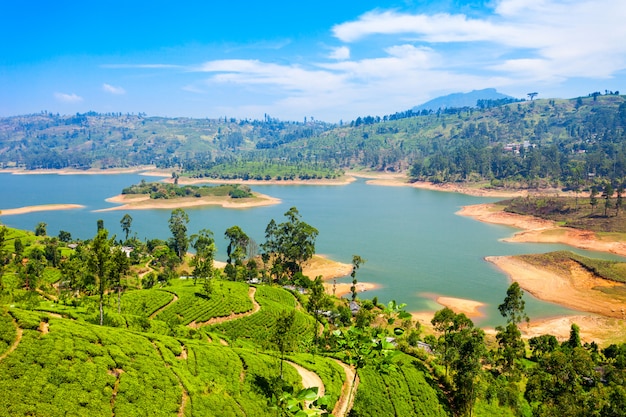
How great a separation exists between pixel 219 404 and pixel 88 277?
119 feet

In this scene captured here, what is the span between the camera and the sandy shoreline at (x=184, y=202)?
165250 millimetres

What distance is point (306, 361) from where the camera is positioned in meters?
35.4

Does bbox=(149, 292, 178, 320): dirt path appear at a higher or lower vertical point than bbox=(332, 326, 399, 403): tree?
lower

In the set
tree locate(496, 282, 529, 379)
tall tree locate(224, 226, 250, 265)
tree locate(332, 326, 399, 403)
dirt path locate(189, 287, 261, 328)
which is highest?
tree locate(332, 326, 399, 403)

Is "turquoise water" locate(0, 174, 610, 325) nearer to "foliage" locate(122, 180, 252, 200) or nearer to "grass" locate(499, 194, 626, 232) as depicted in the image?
"grass" locate(499, 194, 626, 232)

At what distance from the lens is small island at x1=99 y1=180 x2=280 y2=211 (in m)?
168

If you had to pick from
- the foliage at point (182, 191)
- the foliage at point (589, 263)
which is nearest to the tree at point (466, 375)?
the foliage at point (589, 263)

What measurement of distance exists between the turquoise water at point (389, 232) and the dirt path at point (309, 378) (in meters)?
35.5

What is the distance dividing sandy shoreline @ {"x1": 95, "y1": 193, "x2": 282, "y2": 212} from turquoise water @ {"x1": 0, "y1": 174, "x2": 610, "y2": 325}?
7288 millimetres

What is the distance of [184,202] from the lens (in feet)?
569

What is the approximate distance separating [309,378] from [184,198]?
157693 mm

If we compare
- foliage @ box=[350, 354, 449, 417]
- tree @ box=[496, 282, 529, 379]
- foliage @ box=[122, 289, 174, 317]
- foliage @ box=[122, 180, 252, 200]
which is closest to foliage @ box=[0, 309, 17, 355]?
foliage @ box=[350, 354, 449, 417]

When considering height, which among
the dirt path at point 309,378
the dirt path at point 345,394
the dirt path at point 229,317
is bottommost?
the dirt path at point 229,317

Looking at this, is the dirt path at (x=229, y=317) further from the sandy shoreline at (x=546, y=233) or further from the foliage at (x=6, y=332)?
the sandy shoreline at (x=546, y=233)
